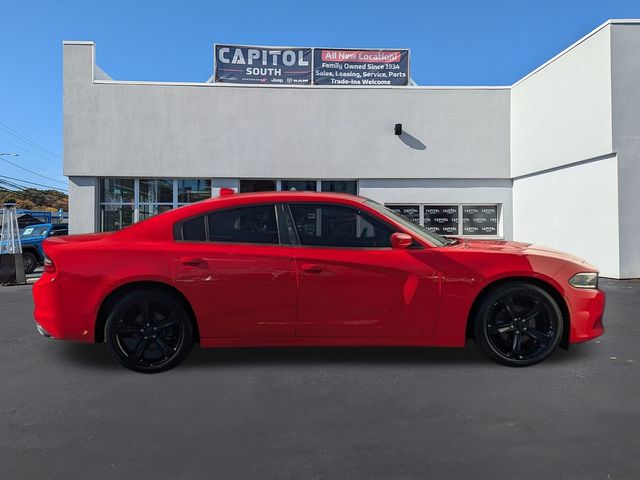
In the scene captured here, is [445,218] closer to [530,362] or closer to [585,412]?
[530,362]

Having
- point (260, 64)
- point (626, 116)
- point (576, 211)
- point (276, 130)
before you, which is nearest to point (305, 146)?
point (276, 130)

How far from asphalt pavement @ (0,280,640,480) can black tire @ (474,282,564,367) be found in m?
0.16

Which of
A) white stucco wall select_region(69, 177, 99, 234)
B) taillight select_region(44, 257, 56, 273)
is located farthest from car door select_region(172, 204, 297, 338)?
white stucco wall select_region(69, 177, 99, 234)

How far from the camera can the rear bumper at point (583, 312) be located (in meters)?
4.06

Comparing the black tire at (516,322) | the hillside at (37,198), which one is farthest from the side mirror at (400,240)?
the hillside at (37,198)

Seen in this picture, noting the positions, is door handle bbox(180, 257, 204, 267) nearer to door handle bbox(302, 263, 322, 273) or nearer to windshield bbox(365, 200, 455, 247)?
door handle bbox(302, 263, 322, 273)

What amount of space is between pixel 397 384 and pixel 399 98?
475 inches

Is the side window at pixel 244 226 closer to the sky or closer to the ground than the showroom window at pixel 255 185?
closer to the ground

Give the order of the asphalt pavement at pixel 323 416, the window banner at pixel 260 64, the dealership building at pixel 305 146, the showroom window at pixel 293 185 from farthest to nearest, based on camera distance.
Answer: the window banner at pixel 260 64
the showroom window at pixel 293 185
the dealership building at pixel 305 146
the asphalt pavement at pixel 323 416

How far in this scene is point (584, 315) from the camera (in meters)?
4.07

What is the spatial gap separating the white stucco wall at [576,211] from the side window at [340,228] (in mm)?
8724

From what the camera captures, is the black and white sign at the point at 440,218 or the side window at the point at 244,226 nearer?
the side window at the point at 244,226

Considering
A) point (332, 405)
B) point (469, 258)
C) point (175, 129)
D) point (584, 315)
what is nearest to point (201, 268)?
point (332, 405)

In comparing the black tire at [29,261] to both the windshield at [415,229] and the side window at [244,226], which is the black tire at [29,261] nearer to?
the side window at [244,226]
